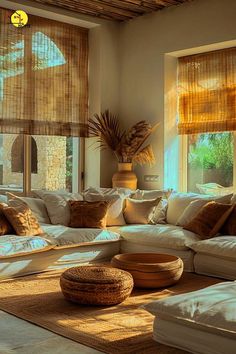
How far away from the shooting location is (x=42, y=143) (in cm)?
698

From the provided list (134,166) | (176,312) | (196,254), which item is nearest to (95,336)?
(176,312)

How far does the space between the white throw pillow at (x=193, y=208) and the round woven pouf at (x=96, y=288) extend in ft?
6.05

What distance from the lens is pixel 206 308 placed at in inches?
116

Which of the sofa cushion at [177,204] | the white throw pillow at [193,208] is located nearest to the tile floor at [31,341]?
the white throw pillow at [193,208]

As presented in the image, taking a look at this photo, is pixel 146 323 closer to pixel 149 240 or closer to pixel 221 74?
pixel 149 240

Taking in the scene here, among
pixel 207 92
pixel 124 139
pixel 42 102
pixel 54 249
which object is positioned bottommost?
pixel 54 249

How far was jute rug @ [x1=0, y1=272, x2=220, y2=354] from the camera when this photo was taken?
10.9 feet

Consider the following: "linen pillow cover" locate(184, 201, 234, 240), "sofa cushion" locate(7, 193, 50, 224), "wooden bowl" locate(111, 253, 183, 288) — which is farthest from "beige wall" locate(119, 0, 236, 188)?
"wooden bowl" locate(111, 253, 183, 288)

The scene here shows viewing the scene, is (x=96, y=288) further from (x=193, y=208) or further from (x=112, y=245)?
(x=193, y=208)

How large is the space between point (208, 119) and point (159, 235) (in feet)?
6.22

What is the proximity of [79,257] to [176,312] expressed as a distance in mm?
2623

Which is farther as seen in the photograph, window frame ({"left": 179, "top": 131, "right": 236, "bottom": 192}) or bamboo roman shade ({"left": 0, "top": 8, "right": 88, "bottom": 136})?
window frame ({"left": 179, "top": 131, "right": 236, "bottom": 192})

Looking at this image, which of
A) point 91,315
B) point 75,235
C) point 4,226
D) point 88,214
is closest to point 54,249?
point 75,235

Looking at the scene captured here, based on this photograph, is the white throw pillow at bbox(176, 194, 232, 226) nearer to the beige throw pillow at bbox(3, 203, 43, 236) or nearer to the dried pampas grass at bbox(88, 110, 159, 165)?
the dried pampas grass at bbox(88, 110, 159, 165)
